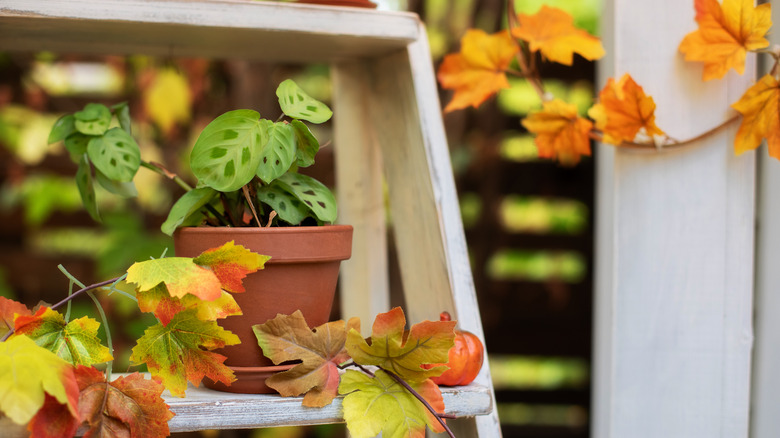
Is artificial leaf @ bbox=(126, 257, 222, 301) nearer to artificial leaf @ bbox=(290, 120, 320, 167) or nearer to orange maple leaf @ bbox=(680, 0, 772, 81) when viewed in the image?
artificial leaf @ bbox=(290, 120, 320, 167)

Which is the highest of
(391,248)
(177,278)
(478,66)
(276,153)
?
(478,66)

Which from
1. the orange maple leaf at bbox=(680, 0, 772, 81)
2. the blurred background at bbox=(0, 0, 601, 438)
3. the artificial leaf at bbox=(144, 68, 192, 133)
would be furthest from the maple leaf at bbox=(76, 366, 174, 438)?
the artificial leaf at bbox=(144, 68, 192, 133)

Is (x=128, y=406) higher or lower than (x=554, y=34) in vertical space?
lower

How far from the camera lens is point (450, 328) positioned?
1.92 ft

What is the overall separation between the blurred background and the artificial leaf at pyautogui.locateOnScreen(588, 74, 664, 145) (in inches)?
40.9

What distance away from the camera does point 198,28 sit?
0.70 metres

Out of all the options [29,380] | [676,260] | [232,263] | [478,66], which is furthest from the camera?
[478,66]

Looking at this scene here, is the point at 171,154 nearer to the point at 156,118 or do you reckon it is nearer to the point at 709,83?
the point at 156,118

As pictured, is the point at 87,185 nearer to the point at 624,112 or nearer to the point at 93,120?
the point at 93,120

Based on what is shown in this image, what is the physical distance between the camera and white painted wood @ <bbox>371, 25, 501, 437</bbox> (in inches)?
28.4

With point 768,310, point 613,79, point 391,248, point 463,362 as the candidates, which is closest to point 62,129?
point 463,362

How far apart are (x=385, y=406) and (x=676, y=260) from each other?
1.41 ft

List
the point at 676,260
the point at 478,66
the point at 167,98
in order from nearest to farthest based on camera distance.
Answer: the point at 676,260 < the point at 478,66 < the point at 167,98

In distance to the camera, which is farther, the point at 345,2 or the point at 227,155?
the point at 345,2
